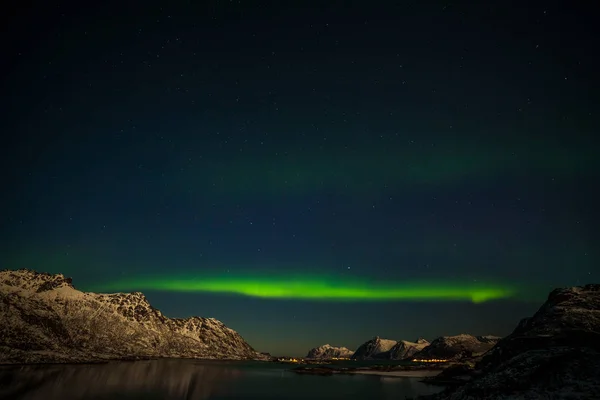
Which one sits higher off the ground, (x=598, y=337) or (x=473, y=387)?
(x=598, y=337)

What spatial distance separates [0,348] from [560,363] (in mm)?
228324

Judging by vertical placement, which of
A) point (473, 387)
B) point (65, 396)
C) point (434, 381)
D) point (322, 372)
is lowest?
point (322, 372)

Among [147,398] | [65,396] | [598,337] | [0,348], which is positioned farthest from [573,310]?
[0,348]

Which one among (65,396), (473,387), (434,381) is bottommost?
(434,381)

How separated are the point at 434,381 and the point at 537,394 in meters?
84.0

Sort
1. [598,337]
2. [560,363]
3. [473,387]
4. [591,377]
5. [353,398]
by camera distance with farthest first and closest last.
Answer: [353,398]
[598,337]
[473,387]
[560,363]
[591,377]

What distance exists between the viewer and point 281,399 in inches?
2680

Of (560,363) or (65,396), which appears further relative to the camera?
(65,396)

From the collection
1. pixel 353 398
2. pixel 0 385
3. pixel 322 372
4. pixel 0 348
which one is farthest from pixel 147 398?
pixel 0 348

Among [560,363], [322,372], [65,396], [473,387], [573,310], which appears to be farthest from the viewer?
[322,372]

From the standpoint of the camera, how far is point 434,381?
103 m

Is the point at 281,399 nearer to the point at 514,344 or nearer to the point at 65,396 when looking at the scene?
the point at 65,396

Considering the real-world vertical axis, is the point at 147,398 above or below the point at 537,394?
below

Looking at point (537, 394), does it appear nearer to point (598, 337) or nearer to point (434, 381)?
point (598, 337)
